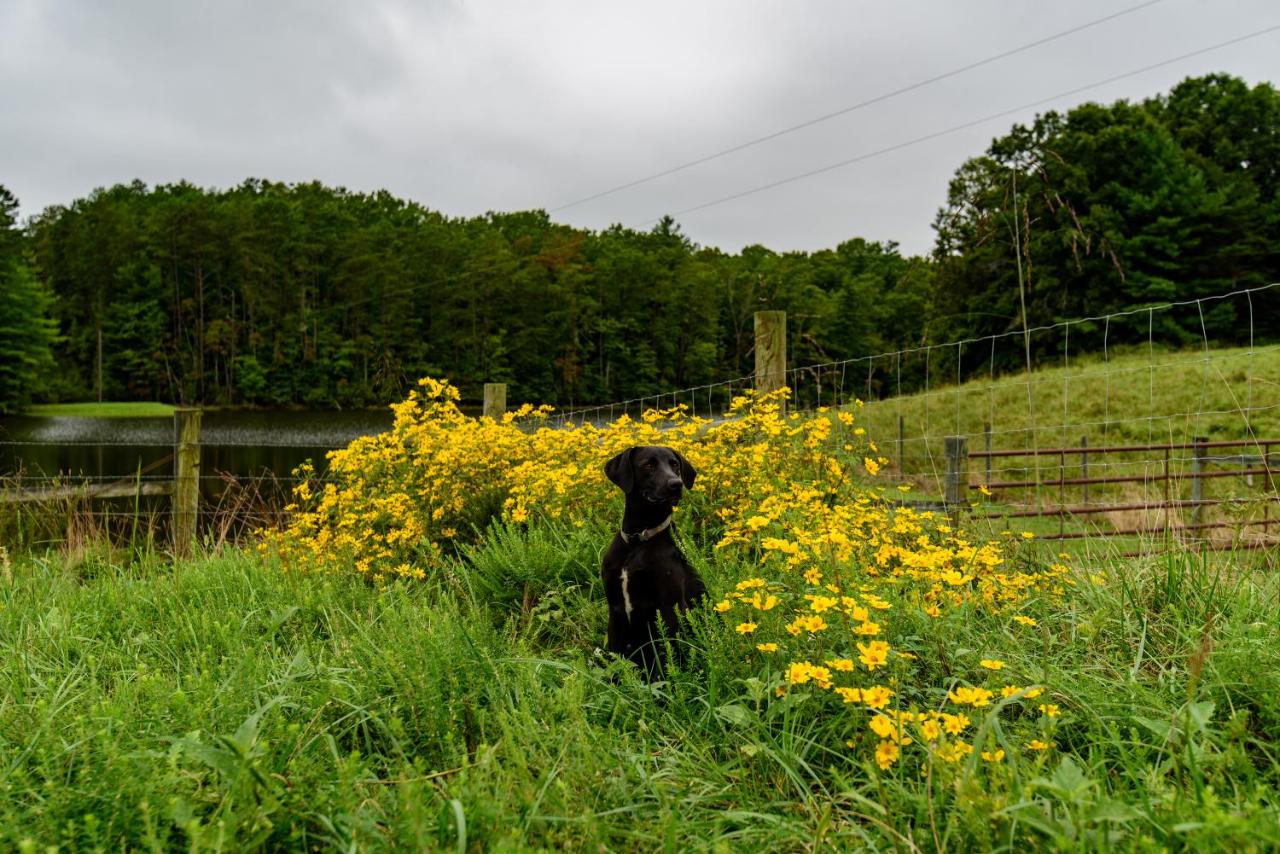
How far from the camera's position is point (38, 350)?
4138 centimetres

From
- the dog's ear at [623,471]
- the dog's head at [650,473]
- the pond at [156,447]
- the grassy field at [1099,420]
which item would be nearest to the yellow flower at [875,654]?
the dog's head at [650,473]

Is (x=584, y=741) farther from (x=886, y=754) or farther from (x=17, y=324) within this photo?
(x=17, y=324)

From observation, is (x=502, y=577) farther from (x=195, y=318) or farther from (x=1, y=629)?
(x=195, y=318)

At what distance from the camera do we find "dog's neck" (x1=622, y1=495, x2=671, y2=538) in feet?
A: 9.27

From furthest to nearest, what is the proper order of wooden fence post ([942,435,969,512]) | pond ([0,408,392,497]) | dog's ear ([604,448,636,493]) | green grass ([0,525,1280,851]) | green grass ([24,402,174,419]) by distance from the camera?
green grass ([24,402,174,419])
pond ([0,408,392,497])
wooden fence post ([942,435,969,512])
dog's ear ([604,448,636,493])
green grass ([0,525,1280,851])

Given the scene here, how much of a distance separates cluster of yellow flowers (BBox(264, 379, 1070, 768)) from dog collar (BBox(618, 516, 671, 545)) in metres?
0.35

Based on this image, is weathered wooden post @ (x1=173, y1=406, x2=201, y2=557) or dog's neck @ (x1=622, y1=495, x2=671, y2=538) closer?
dog's neck @ (x1=622, y1=495, x2=671, y2=538)

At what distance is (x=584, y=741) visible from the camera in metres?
1.89

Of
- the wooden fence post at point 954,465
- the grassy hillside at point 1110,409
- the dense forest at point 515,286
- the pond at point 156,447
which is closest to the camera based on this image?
the wooden fence post at point 954,465

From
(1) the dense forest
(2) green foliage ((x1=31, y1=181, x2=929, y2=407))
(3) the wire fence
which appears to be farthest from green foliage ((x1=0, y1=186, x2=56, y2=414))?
(3) the wire fence

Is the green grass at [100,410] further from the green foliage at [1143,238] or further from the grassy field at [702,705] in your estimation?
the grassy field at [702,705]

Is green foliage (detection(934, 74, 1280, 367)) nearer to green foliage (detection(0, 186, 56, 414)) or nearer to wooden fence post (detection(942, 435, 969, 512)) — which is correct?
wooden fence post (detection(942, 435, 969, 512))

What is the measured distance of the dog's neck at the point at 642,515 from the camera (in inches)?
111

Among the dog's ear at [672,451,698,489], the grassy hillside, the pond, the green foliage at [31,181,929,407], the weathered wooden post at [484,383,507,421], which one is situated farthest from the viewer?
the green foliage at [31,181,929,407]
